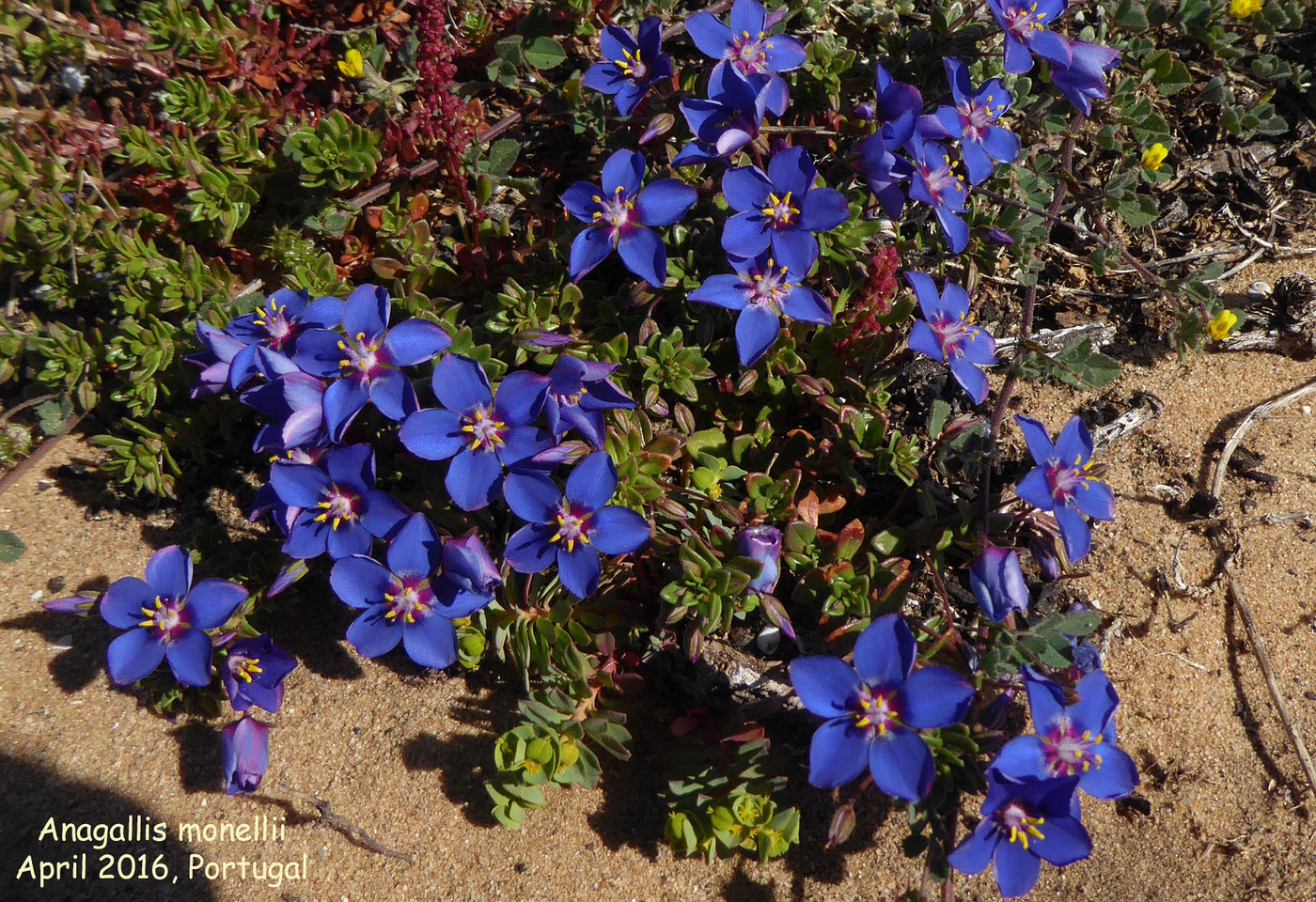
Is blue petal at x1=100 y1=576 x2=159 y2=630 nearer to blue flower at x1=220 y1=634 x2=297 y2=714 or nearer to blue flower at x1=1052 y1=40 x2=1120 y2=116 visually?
blue flower at x1=220 y1=634 x2=297 y2=714

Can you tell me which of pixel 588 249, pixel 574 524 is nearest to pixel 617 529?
pixel 574 524

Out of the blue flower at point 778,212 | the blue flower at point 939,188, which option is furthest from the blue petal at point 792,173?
the blue flower at point 939,188

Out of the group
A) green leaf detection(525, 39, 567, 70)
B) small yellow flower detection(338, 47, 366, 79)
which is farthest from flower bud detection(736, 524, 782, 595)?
small yellow flower detection(338, 47, 366, 79)

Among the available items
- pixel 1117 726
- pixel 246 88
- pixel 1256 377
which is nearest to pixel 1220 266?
pixel 1256 377

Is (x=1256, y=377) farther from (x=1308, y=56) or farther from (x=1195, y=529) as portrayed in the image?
(x=1308, y=56)

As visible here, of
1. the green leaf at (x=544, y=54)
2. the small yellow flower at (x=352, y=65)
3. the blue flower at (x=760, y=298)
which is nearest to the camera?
the blue flower at (x=760, y=298)

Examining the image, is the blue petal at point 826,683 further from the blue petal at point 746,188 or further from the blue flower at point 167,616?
the blue flower at point 167,616
